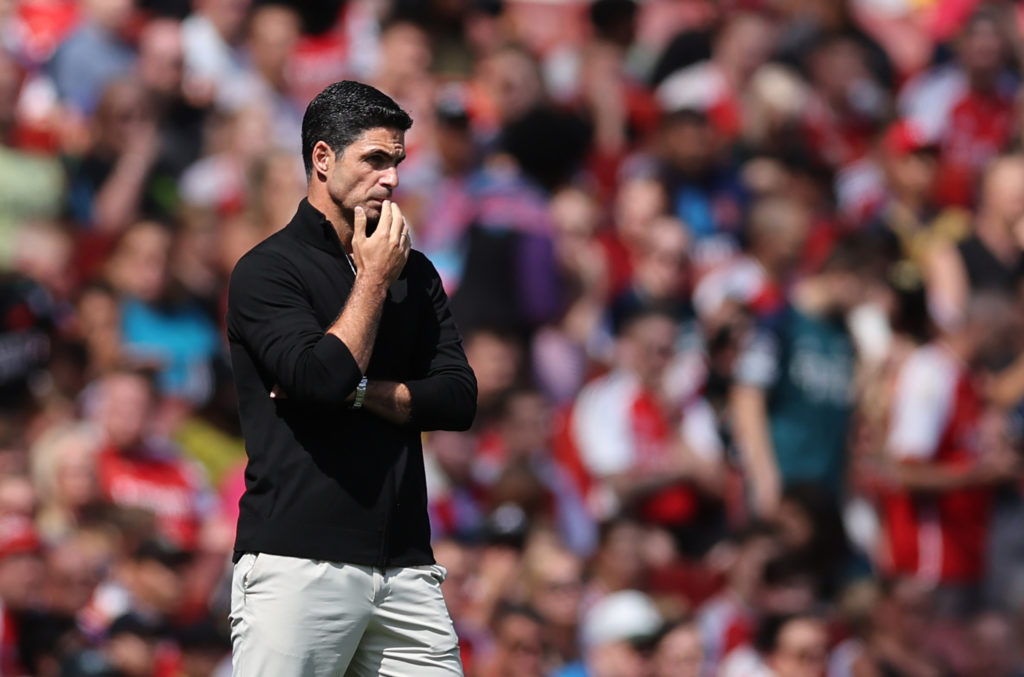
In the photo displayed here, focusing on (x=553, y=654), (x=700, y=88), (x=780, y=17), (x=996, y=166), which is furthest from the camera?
(x=780, y=17)

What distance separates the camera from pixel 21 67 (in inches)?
456

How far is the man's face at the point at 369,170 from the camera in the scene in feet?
16.7

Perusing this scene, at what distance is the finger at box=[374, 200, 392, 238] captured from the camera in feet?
16.4

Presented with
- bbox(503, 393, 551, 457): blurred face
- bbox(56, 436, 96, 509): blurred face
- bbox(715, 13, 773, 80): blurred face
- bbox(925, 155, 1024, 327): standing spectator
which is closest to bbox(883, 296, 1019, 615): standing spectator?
bbox(925, 155, 1024, 327): standing spectator

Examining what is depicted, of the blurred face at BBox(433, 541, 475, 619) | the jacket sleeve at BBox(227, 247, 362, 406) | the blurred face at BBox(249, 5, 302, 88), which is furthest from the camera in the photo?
the blurred face at BBox(249, 5, 302, 88)

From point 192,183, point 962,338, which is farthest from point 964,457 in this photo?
point 192,183

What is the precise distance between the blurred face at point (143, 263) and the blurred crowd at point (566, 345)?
0.02 meters

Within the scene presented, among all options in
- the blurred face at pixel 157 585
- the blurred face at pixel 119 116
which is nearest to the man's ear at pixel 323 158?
the blurred face at pixel 157 585

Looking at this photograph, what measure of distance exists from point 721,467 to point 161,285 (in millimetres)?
3140

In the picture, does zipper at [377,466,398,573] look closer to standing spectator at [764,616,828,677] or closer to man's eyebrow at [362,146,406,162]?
man's eyebrow at [362,146,406,162]

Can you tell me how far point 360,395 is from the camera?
16.3 feet

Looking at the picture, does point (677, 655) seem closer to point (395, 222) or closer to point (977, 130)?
point (395, 222)

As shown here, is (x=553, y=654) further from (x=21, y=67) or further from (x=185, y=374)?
(x=21, y=67)

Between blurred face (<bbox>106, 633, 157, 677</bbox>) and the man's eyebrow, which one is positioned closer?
the man's eyebrow
